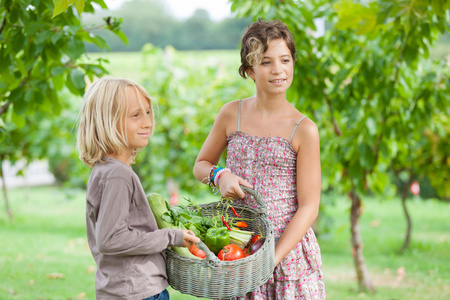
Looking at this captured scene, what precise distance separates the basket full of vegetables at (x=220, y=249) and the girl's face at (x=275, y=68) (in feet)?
1.35

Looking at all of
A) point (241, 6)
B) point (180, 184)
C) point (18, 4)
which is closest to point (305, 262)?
point (18, 4)

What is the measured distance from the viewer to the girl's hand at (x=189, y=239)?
1.60 meters

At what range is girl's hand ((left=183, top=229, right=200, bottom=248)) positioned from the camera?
160cm

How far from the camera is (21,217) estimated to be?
6.55 m

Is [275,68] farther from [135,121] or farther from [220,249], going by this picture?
[220,249]

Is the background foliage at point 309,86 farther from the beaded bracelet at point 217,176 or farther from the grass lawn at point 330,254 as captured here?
the grass lawn at point 330,254

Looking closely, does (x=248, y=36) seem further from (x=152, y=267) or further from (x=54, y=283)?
(x=54, y=283)

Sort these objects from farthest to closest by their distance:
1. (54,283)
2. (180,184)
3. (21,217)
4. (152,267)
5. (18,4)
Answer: (21,217), (180,184), (54,283), (18,4), (152,267)

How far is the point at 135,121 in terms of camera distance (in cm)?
169

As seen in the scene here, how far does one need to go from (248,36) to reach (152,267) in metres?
0.96

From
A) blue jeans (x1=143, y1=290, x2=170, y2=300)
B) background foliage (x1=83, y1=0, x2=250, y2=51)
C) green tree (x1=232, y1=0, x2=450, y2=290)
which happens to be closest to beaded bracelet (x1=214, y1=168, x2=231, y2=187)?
blue jeans (x1=143, y1=290, x2=170, y2=300)

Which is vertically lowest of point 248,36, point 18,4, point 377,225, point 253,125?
point 377,225

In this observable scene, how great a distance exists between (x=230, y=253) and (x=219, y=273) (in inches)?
4.7

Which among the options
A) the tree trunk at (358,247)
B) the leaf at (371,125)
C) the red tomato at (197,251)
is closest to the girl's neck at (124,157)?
the red tomato at (197,251)
